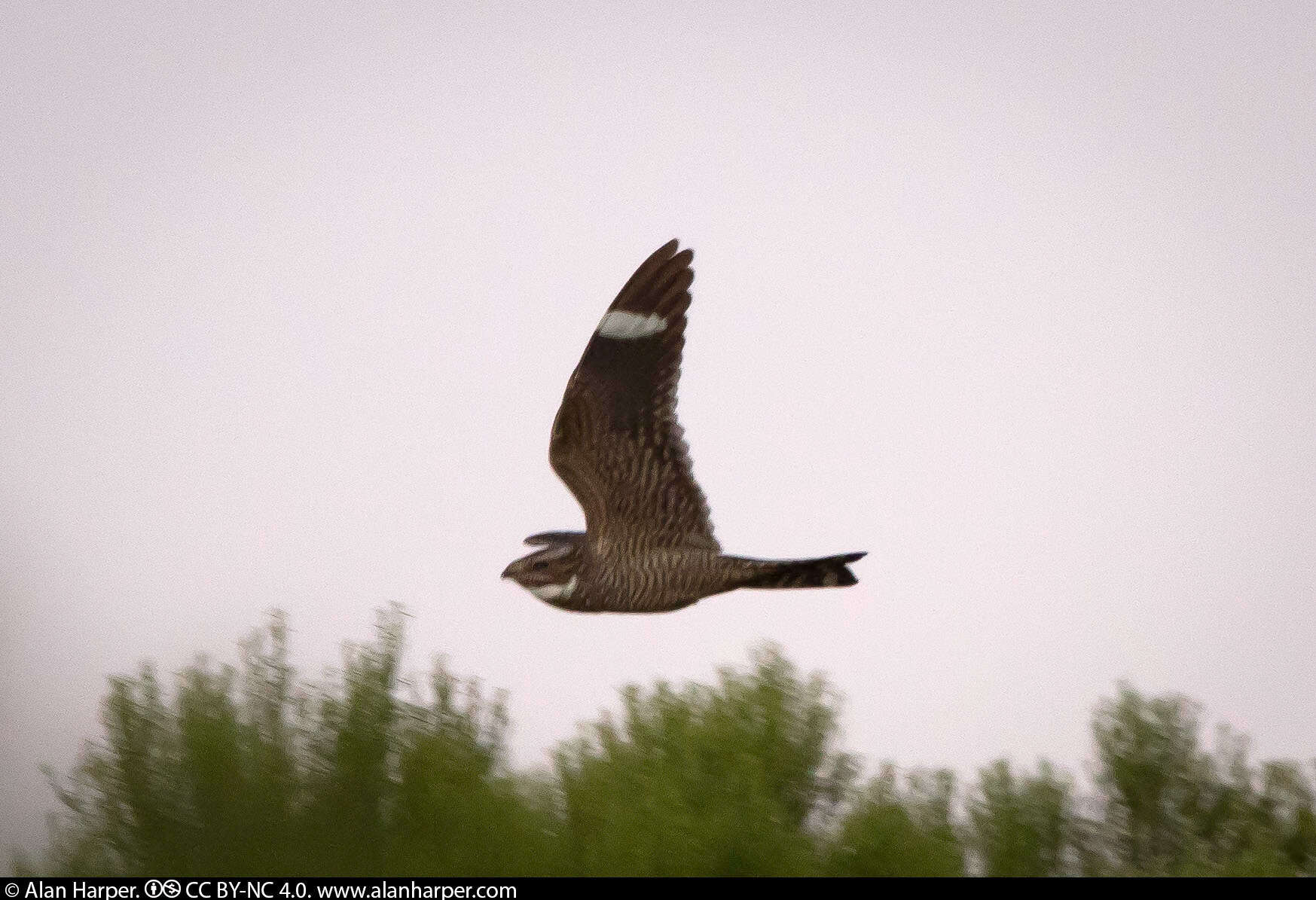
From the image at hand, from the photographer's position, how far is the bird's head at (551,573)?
5.63m

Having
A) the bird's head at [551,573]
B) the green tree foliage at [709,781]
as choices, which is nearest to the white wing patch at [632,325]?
the bird's head at [551,573]

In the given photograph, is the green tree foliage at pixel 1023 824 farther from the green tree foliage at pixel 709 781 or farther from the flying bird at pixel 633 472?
the flying bird at pixel 633 472

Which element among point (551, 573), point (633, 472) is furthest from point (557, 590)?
point (633, 472)

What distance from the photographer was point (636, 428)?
5.72 metres

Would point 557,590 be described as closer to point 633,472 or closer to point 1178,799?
point 633,472

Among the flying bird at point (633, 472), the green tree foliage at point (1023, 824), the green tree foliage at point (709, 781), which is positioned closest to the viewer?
the flying bird at point (633, 472)

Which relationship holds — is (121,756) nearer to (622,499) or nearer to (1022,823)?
(622,499)

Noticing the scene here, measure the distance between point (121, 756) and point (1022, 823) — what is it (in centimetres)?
613

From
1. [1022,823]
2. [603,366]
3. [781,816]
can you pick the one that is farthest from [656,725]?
[603,366]

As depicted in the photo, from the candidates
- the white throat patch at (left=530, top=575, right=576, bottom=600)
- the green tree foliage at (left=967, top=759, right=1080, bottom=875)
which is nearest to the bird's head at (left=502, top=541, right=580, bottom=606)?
the white throat patch at (left=530, top=575, right=576, bottom=600)

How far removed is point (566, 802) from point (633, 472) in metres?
2.80

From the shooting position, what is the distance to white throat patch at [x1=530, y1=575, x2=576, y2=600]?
18.4 feet
